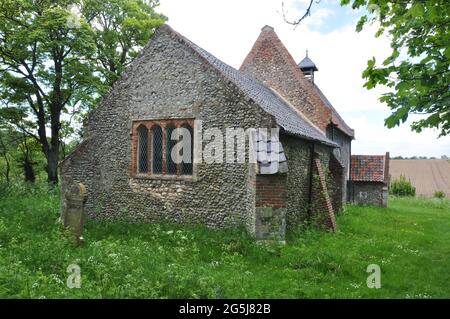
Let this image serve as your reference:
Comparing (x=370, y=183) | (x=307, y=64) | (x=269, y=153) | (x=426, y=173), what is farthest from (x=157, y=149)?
(x=426, y=173)

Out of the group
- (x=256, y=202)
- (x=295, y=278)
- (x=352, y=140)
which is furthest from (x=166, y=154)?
(x=352, y=140)

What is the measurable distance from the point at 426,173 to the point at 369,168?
35.1 metres

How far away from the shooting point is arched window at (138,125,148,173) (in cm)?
1360

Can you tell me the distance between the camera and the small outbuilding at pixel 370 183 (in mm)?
Result: 24172

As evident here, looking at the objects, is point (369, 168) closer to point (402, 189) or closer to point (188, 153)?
point (402, 189)

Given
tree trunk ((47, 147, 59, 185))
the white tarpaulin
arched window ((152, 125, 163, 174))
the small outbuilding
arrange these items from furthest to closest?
tree trunk ((47, 147, 59, 185)), the small outbuilding, arched window ((152, 125, 163, 174)), the white tarpaulin

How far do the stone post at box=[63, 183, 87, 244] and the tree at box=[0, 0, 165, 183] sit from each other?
1442cm

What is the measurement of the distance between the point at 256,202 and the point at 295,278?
299 cm

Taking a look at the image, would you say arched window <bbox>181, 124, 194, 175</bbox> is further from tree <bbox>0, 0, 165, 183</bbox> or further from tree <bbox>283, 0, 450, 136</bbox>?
tree <bbox>0, 0, 165, 183</bbox>

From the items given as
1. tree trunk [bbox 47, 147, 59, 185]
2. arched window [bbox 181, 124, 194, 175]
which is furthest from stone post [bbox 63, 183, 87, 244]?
tree trunk [bbox 47, 147, 59, 185]

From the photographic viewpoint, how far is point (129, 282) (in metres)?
6.46

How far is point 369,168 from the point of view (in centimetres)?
2517

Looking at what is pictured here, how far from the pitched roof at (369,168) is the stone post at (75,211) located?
1854 centimetres

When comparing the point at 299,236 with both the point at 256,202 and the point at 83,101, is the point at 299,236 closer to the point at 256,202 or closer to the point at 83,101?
the point at 256,202
